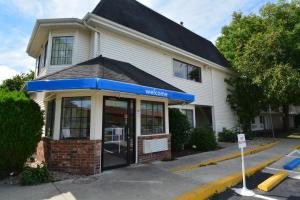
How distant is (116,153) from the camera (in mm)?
8180

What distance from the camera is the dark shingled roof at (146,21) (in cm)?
1065

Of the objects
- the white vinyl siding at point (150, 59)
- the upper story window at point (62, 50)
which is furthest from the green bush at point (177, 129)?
the upper story window at point (62, 50)

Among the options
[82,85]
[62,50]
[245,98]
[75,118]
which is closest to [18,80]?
[62,50]

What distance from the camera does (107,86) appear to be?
6.46 m

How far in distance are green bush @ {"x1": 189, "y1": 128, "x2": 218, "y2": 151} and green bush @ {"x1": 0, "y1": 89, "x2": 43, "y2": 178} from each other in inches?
347

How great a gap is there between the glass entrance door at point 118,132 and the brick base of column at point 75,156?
490mm

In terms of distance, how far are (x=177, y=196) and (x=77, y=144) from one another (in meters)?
3.89

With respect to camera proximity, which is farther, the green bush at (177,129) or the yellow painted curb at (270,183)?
the green bush at (177,129)

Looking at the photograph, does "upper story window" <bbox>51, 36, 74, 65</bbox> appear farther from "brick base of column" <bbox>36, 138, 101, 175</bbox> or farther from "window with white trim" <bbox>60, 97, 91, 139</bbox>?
"brick base of column" <bbox>36, 138, 101, 175</bbox>

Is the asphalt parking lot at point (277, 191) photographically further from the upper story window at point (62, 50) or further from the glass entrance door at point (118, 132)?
the upper story window at point (62, 50)

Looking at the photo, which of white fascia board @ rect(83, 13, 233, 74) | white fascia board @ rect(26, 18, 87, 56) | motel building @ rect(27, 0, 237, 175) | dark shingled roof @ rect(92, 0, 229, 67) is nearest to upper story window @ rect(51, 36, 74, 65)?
motel building @ rect(27, 0, 237, 175)

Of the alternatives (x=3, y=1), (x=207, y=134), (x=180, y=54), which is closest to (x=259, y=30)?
(x=180, y=54)

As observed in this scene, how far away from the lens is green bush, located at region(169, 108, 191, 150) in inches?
455

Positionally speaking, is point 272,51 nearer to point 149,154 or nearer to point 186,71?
point 186,71
